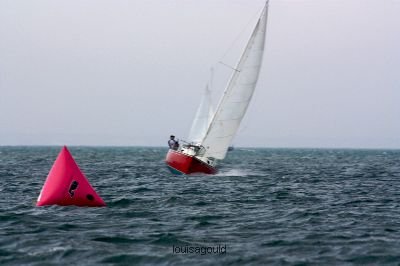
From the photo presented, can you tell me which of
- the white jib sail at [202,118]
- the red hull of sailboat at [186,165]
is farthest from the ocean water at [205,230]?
the white jib sail at [202,118]

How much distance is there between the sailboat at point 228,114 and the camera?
36000 millimetres

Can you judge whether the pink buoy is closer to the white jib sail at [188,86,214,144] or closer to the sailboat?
the sailboat

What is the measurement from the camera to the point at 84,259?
35.9ft

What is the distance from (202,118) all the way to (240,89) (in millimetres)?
18202

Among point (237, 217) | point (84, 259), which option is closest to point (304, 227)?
point (237, 217)

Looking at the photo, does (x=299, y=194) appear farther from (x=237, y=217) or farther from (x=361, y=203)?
(x=237, y=217)

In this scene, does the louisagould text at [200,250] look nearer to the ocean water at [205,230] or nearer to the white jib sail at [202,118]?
the ocean water at [205,230]

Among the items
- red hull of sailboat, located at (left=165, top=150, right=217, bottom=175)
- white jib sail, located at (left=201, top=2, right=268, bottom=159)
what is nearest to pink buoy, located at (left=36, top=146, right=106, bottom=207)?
red hull of sailboat, located at (left=165, top=150, right=217, bottom=175)

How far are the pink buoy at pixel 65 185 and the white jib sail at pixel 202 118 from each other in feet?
114

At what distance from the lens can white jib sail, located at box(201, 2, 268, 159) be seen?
36.2m

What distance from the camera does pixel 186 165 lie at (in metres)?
35.4

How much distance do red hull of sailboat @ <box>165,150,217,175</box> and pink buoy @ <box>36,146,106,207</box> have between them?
58.3 ft

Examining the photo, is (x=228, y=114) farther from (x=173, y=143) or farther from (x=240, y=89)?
(x=173, y=143)

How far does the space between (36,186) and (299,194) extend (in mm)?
12141
